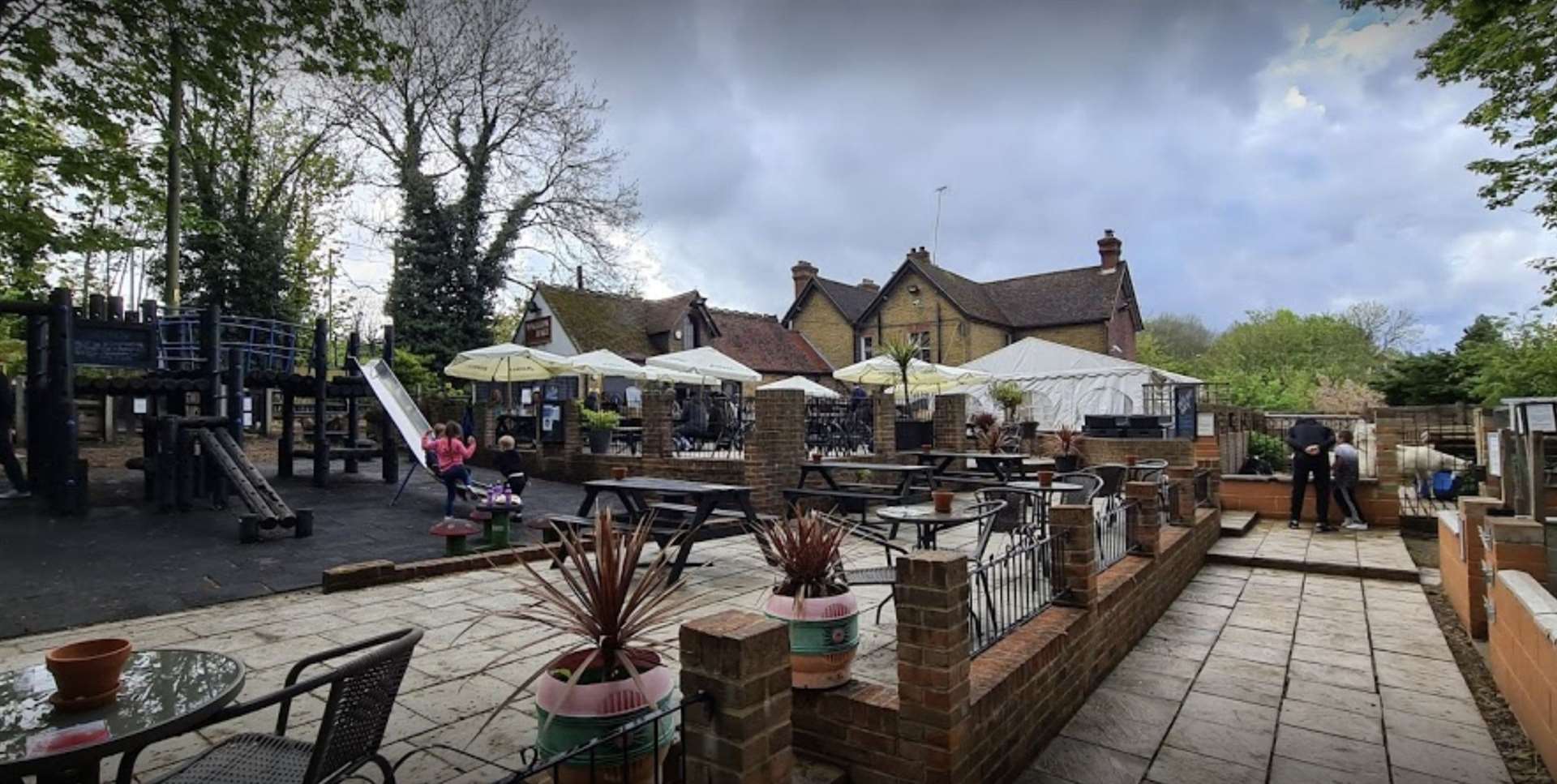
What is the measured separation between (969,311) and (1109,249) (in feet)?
21.9

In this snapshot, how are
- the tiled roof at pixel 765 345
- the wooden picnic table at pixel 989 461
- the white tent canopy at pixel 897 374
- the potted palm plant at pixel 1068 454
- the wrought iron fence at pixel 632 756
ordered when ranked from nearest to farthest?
the wrought iron fence at pixel 632 756
the wooden picnic table at pixel 989 461
the potted palm plant at pixel 1068 454
the white tent canopy at pixel 897 374
the tiled roof at pixel 765 345

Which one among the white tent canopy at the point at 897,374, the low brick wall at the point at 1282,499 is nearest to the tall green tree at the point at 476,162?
the white tent canopy at the point at 897,374

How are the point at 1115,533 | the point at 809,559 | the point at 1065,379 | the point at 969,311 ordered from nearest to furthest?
the point at 809,559
the point at 1115,533
the point at 1065,379
the point at 969,311

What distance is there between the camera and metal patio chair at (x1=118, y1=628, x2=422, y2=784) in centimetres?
178

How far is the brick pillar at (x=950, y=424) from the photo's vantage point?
11.4m

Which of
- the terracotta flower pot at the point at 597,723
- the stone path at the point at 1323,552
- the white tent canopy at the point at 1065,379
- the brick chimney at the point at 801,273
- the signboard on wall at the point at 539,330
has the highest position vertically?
the brick chimney at the point at 801,273

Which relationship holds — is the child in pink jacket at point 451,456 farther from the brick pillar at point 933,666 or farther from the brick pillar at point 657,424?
the brick pillar at point 933,666

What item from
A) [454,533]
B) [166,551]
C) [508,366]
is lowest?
[166,551]

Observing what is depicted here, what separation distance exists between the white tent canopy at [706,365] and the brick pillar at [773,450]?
229 inches

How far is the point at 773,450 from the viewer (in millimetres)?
8711

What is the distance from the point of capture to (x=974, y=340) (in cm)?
2722

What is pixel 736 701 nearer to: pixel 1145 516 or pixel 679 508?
pixel 679 508

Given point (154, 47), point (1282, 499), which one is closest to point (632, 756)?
point (154, 47)

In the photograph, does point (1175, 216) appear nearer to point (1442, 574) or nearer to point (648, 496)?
point (1442, 574)
